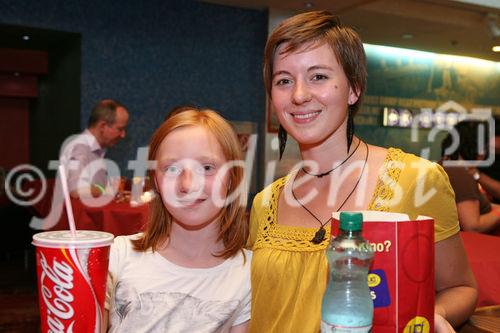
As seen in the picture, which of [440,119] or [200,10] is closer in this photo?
[200,10]

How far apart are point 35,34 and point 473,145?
17.4ft

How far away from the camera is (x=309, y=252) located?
1269mm

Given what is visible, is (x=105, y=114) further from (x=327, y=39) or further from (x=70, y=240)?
(x=70, y=240)

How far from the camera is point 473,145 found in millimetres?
3504

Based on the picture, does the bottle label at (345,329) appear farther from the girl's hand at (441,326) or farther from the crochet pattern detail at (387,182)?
the crochet pattern detail at (387,182)

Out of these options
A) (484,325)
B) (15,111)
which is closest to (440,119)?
(15,111)

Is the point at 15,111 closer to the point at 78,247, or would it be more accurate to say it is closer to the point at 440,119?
the point at 440,119

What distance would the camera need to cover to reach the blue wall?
608 cm

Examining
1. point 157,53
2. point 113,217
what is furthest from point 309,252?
point 157,53

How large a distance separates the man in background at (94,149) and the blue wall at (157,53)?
1607 mm

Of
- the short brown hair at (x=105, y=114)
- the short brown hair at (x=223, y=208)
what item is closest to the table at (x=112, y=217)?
the short brown hair at (x=105, y=114)

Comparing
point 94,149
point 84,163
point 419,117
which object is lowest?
point 84,163

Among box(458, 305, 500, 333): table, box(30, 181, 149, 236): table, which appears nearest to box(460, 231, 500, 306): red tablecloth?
box(458, 305, 500, 333): table

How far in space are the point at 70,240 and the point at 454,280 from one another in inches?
33.9
